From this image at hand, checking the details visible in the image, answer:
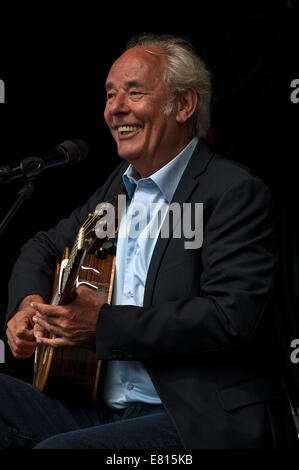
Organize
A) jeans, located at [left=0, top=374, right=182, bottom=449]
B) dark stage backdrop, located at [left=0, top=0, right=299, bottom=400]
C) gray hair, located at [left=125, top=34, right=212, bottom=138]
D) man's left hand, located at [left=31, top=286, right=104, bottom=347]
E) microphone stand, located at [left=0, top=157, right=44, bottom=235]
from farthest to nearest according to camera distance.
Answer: dark stage backdrop, located at [left=0, top=0, right=299, bottom=400], gray hair, located at [left=125, top=34, right=212, bottom=138], microphone stand, located at [left=0, top=157, right=44, bottom=235], man's left hand, located at [left=31, top=286, right=104, bottom=347], jeans, located at [left=0, top=374, right=182, bottom=449]

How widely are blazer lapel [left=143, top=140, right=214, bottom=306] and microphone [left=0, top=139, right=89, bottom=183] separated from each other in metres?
0.38

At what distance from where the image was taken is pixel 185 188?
6.61 ft

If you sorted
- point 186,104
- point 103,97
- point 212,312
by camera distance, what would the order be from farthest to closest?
point 103,97 → point 186,104 → point 212,312

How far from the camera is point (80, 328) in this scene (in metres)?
1.77

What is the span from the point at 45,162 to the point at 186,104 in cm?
64

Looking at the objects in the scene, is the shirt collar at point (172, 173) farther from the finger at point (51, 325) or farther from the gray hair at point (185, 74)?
the finger at point (51, 325)

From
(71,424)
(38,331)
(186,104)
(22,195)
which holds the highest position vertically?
(186,104)

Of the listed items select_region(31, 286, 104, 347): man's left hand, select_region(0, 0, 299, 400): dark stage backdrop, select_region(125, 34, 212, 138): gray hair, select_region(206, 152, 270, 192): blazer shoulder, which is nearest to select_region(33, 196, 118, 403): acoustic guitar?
select_region(31, 286, 104, 347): man's left hand

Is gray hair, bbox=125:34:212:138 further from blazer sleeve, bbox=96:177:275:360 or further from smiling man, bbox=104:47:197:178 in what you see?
blazer sleeve, bbox=96:177:275:360

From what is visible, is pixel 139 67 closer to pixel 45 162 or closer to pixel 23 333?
pixel 45 162

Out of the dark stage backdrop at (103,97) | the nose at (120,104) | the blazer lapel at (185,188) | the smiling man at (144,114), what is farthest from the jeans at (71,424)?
the dark stage backdrop at (103,97)

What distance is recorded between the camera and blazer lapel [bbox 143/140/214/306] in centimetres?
190

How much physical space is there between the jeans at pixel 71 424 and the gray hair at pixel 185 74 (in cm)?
109

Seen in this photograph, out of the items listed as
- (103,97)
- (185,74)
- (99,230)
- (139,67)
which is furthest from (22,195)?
(103,97)
